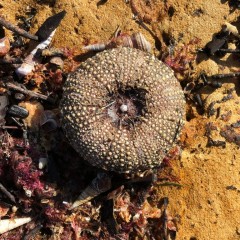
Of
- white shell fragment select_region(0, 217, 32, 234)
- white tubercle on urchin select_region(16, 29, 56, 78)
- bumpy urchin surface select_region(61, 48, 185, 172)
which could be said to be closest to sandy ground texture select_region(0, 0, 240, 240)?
white tubercle on urchin select_region(16, 29, 56, 78)

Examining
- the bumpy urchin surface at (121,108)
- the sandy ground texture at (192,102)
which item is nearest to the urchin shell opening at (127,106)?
the bumpy urchin surface at (121,108)

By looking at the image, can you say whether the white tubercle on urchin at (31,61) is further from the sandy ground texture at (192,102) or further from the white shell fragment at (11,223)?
the white shell fragment at (11,223)

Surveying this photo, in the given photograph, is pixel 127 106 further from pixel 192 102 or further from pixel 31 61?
pixel 31 61

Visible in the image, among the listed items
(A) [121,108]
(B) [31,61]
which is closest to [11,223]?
(B) [31,61]

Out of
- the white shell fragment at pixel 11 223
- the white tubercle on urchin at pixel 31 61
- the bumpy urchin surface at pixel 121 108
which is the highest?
the bumpy urchin surface at pixel 121 108

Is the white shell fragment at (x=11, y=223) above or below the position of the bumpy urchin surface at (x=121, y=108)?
below

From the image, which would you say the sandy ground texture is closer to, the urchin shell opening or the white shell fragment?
the urchin shell opening
